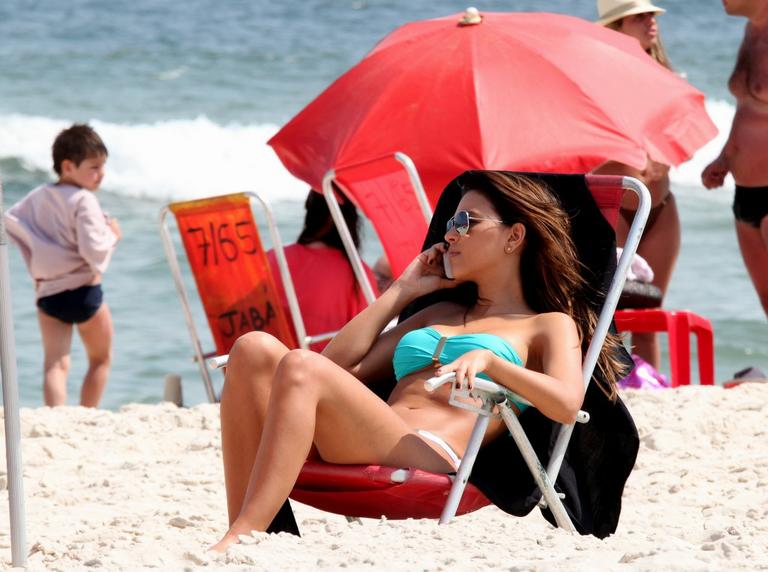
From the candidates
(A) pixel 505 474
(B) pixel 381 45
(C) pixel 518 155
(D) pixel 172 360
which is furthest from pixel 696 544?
(D) pixel 172 360

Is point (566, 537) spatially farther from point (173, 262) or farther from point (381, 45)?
point (381, 45)

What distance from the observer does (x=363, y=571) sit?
3.04 metres

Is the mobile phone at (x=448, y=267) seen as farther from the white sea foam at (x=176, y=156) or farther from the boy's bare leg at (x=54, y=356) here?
the white sea foam at (x=176, y=156)

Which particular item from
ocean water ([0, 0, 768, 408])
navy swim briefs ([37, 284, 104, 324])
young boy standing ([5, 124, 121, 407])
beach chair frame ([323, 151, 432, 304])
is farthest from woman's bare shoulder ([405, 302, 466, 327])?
ocean water ([0, 0, 768, 408])

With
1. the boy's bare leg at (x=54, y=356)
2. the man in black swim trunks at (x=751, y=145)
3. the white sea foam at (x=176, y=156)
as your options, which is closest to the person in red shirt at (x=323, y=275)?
the boy's bare leg at (x=54, y=356)

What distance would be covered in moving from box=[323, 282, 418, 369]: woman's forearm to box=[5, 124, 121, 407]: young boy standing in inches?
107

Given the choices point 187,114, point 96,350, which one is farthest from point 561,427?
point 187,114

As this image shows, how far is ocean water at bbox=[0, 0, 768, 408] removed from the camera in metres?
9.25

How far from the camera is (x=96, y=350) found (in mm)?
6828

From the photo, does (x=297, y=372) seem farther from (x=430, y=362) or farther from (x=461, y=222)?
(x=461, y=222)

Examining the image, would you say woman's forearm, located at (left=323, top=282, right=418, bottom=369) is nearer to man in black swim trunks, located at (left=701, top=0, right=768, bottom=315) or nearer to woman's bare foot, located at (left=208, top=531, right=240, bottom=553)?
woman's bare foot, located at (left=208, top=531, right=240, bottom=553)

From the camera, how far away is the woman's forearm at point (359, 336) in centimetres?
395

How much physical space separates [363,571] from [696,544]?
0.86 metres

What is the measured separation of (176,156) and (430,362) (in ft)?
41.2
